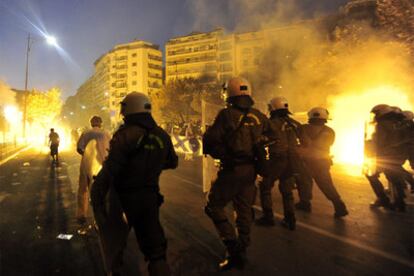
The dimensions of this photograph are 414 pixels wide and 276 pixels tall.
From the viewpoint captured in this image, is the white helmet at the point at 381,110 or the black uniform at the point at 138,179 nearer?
the black uniform at the point at 138,179

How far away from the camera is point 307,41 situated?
22.2 m

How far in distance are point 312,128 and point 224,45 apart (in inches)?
2372

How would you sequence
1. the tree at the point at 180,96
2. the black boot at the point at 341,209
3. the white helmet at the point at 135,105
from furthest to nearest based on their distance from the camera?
1. the tree at the point at 180,96
2. the black boot at the point at 341,209
3. the white helmet at the point at 135,105

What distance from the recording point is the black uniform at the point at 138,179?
7.93ft

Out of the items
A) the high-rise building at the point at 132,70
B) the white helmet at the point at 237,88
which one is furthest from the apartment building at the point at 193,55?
the white helmet at the point at 237,88

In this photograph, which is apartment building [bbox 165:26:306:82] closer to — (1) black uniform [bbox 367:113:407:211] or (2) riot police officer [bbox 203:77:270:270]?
(1) black uniform [bbox 367:113:407:211]

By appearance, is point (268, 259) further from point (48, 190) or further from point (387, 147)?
point (48, 190)

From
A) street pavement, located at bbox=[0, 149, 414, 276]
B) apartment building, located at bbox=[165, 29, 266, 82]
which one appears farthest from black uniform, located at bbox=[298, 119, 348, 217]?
apartment building, located at bbox=[165, 29, 266, 82]

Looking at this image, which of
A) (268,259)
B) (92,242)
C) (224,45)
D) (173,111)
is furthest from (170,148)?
(224,45)

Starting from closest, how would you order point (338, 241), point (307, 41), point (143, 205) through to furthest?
point (143, 205), point (338, 241), point (307, 41)

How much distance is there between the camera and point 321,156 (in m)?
5.04

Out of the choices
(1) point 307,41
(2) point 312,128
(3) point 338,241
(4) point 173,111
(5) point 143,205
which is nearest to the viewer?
(5) point 143,205

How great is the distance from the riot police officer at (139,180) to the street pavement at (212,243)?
88cm

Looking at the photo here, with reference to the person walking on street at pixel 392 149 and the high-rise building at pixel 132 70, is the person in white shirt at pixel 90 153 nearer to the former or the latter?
the person walking on street at pixel 392 149
